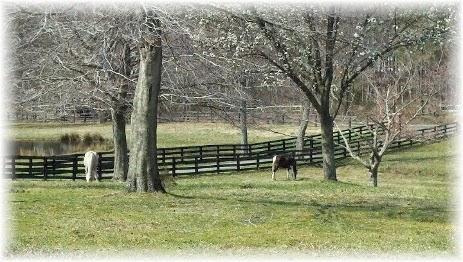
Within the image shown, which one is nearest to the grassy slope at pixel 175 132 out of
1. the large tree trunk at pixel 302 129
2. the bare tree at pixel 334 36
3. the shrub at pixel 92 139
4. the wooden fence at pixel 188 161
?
the shrub at pixel 92 139

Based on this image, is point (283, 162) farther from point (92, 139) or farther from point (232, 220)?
point (92, 139)

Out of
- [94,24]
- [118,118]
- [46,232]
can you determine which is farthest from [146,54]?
[118,118]

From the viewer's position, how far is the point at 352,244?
11172 millimetres

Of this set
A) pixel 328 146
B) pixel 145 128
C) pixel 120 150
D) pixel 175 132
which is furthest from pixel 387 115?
pixel 175 132

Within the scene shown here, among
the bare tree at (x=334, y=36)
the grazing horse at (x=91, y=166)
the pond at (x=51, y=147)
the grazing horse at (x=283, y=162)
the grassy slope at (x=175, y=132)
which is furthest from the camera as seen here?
the grassy slope at (x=175, y=132)

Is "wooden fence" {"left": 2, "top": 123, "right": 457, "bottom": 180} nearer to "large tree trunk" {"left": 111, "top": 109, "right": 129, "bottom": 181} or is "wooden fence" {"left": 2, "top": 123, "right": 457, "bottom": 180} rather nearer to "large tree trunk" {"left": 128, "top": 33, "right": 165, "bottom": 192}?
"large tree trunk" {"left": 111, "top": 109, "right": 129, "bottom": 181}

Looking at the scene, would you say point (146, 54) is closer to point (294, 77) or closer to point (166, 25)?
point (166, 25)

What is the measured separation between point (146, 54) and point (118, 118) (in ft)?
28.7

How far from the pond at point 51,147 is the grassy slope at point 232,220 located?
24615 mm

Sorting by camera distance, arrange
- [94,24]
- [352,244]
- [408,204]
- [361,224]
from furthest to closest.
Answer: [408,204] → [94,24] → [361,224] → [352,244]

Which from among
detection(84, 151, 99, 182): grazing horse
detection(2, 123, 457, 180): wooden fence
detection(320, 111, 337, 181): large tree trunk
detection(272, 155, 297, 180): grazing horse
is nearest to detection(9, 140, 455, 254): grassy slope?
detection(84, 151, 99, 182): grazing horse

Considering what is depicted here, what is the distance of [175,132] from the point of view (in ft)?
185

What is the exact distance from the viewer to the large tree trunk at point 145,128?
16328 millimetres

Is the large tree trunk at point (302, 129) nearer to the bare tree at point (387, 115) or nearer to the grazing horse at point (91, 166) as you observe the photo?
the bare tree at point (387, 115)
